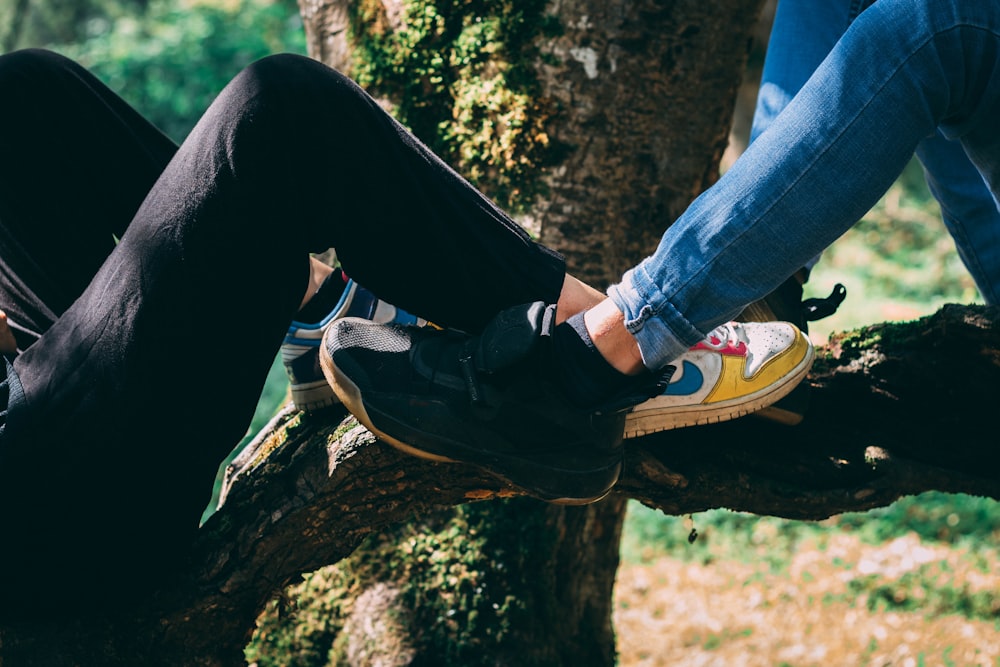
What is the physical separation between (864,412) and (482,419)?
96cm

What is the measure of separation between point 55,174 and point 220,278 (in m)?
0.59

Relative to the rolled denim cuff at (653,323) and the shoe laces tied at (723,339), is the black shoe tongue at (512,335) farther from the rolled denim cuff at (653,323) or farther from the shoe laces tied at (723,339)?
the shoe laces tied at (723,339)

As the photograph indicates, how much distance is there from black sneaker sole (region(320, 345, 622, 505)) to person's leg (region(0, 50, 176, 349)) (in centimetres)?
63

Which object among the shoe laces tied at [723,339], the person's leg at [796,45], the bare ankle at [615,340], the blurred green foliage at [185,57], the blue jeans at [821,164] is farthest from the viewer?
the blurred green foliage at [185,57]

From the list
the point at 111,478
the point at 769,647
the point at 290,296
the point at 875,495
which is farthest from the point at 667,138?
the point at 769,647

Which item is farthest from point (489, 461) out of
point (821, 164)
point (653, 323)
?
point (821, 164)

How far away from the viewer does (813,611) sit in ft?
13.4

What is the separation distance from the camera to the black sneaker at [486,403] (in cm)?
164

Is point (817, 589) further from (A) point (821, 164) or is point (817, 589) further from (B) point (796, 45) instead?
(A) point (821, 164)

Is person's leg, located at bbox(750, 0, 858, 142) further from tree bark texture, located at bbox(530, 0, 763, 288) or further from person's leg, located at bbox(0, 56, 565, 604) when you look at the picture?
person's leg, located at bbox(0, 56, 565, 604)

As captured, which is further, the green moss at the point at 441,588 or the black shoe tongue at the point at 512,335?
the green moss at the point at 441,588

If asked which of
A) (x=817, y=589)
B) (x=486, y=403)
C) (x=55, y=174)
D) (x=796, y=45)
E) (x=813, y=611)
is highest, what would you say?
(x=796, y=45)

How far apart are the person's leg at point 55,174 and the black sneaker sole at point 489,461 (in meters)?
0.63

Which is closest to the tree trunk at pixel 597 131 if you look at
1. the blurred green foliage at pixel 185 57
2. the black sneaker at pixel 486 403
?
the black sneaker at pixel 486 403
